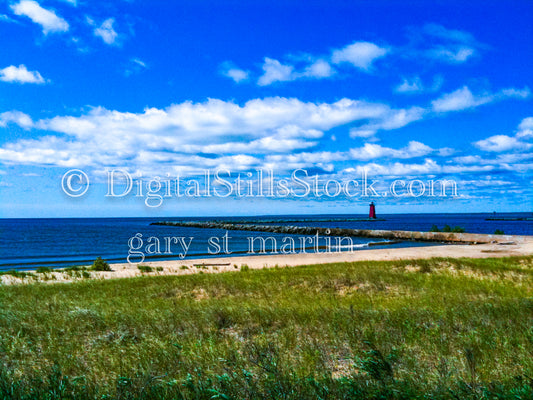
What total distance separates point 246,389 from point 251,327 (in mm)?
3895

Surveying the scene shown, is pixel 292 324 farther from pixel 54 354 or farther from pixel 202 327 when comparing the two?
pixel 54 354

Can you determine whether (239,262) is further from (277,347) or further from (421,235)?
(421,235)

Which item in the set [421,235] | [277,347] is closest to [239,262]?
[277,347]

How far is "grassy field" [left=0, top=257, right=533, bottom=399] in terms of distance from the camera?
3.96 m

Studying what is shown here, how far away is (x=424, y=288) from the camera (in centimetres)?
1246

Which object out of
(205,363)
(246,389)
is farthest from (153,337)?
(246,389)

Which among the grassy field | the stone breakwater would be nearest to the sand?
the grassy field

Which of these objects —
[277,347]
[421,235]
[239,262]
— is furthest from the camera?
[421,235]

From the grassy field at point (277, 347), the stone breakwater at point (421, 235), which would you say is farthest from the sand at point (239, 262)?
the stone breakwater at point (421, 235)

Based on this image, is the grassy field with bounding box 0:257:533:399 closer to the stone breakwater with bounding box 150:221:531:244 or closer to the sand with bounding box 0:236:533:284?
the sand with bounding box 0:236:533:284

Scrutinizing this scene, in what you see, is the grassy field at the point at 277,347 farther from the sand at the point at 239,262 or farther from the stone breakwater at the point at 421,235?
the stone breakwater at the point at 421,235

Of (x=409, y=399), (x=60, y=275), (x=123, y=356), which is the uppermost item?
(x=409, y=399)

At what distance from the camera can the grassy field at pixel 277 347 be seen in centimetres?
396

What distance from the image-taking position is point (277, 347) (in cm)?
573
